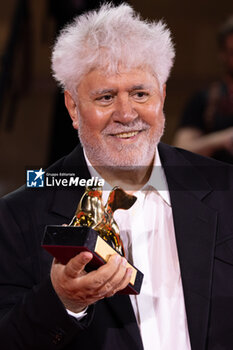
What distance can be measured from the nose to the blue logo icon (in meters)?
0.19

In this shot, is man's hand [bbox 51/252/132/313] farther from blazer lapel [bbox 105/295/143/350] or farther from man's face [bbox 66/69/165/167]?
man's face [bbox 66/69/165/167]

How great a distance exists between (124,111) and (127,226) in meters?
0.24

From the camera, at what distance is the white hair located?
118cm

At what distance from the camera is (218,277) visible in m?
1.22

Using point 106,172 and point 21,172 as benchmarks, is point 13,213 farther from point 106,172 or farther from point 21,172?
point 21,172

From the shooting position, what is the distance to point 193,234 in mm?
1247

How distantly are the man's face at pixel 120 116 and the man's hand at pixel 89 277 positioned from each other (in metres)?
0.31

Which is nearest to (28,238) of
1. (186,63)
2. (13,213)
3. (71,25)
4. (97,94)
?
(13,213)

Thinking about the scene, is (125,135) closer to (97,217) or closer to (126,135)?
(126,135)

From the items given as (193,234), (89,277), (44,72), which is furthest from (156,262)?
(44,72)

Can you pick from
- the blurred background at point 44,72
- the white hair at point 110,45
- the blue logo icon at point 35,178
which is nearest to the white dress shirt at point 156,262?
the blue logo icon at point 35,178

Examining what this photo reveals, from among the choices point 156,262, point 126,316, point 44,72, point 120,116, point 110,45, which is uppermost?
point 44,72

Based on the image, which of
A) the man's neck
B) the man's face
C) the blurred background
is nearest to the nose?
the man's face

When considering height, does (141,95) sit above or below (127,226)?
above
